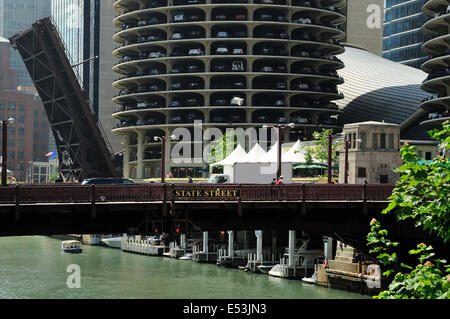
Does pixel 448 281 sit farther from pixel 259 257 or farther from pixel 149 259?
pixel 149 259

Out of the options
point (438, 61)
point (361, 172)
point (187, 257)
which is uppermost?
point (438, 61)

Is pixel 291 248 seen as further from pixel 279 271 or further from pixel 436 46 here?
pixel 436 46

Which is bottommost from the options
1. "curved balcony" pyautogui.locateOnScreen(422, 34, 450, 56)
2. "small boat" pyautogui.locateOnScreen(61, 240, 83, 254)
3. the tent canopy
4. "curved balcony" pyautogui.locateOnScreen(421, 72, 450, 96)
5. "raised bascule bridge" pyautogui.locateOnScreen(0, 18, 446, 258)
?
"small boat" pyautogui.locateOnScreen(61, 240, 83, 254)

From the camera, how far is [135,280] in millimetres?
79000

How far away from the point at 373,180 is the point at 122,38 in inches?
3168

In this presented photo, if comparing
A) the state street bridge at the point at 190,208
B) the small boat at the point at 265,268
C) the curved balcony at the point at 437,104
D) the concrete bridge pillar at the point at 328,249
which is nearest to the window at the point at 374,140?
the concrete bridge pillar at the point at 328,249

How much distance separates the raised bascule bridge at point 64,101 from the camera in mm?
111125

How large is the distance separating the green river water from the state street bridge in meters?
14.9

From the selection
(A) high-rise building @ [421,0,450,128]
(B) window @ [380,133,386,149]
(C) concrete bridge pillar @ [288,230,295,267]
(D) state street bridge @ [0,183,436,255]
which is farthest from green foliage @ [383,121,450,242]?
(A) high-rise building @ [421,0,450,128]

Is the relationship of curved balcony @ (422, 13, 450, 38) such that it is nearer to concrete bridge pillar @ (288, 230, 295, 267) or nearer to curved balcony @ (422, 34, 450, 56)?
curved balcony @ (422, 34, 450, 56)

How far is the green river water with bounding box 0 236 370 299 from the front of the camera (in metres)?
69.2

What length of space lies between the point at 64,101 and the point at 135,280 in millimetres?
46509

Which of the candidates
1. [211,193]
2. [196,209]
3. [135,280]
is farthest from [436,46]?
[196,209]
